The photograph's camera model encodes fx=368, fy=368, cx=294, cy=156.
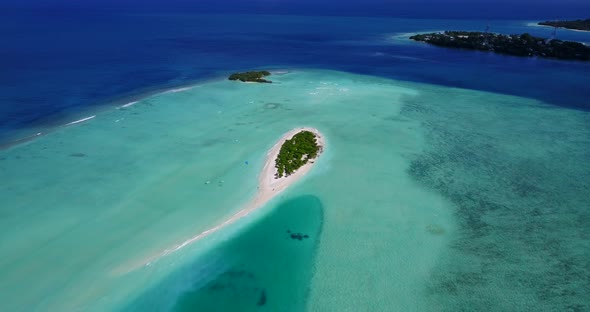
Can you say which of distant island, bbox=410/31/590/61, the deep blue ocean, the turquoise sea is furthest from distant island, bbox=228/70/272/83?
distant island, bbox=410/31/590/61

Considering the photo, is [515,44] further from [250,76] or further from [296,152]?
[296,152]

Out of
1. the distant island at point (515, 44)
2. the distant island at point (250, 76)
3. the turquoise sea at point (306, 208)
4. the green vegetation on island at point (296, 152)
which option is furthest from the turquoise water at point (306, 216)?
the distant island at point (515, 44)

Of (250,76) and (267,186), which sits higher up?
(250,76)

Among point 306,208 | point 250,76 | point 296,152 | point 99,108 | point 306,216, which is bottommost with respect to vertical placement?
point 306,216

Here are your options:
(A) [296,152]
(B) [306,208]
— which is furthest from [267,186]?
(A) [296,152]

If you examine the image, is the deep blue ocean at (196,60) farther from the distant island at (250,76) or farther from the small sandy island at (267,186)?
the small sandy island at (267,186)
